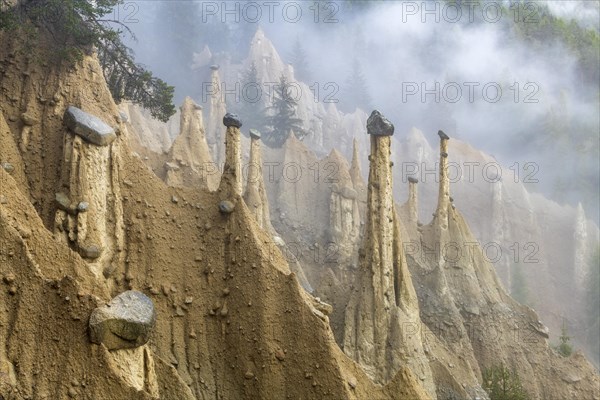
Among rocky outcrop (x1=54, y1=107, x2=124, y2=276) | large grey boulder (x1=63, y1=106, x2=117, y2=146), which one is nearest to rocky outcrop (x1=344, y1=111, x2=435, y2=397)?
rocky outcrop (x1=54, y1=107, x2=124, y2=276)

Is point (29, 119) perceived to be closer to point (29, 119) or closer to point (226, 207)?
point (29, 119)

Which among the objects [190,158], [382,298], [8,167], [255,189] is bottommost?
[382,298]

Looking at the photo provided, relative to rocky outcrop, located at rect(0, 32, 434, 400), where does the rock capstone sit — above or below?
above

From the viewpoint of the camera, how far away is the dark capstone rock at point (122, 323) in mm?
5512

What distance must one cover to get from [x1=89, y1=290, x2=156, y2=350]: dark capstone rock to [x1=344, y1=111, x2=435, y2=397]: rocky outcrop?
830 cm

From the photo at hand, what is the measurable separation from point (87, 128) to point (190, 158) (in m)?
13.9

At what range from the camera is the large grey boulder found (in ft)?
28.2

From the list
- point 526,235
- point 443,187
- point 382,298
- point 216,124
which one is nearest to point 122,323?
point 382,298

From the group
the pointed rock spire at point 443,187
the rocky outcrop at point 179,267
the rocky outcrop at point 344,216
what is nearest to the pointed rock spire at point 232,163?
the rocky outcrop at point 179,267

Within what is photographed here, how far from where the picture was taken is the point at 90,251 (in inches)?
326

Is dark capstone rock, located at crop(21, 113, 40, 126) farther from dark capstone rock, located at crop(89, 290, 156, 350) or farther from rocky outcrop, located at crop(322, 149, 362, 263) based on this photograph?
rocky outcrop, located at crop(322, 149, 362, 263)

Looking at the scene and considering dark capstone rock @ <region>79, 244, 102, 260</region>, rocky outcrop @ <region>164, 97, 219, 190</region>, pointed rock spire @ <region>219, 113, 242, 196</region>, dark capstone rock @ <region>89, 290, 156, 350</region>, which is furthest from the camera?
rocky outcrop @ <region>164, 97, 219, 190</region>

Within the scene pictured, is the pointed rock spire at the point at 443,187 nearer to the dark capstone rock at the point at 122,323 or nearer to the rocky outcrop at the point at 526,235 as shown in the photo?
the rocky outcrop at the point at 526,235

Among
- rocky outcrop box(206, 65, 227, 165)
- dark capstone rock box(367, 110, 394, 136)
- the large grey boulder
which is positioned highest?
rocky outcrop box(206, 65, 227, 165)
